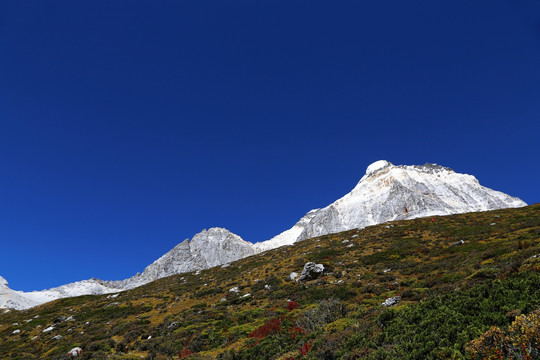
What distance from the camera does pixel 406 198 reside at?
150000 mm

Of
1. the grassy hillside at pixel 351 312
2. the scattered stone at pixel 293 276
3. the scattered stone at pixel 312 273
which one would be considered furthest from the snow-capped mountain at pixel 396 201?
the scattered stone at pixel 312 273

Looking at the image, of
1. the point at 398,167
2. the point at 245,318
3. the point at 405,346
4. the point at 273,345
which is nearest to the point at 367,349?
the point at 405,346

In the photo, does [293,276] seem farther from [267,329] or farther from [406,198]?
[406,198]

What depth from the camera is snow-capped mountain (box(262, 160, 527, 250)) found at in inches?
5576

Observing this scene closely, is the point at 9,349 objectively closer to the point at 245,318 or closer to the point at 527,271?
the point at 245,318

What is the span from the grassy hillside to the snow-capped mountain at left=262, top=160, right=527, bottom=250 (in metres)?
111

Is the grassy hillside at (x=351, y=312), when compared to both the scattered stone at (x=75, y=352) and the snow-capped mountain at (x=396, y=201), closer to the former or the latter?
the scattered stone at (x=75, y=352)

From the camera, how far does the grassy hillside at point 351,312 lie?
8992mm

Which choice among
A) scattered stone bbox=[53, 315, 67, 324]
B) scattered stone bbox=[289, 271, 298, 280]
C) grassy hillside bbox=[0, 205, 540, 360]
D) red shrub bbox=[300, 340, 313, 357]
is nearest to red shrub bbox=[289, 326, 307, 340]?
grassy hillside bbox=[0, 205, 540, 360]

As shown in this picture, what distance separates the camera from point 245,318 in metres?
20.4

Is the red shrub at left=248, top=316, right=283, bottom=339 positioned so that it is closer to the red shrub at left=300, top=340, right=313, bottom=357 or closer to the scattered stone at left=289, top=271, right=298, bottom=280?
the red shrub at left=300, top=340, right=313, bottom=357

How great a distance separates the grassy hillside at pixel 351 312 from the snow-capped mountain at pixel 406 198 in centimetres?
11071

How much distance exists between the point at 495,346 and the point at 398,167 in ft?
666

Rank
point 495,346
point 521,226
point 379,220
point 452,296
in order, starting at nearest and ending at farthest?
point 495,346, point 452,296, point 521,226, point 379,220
